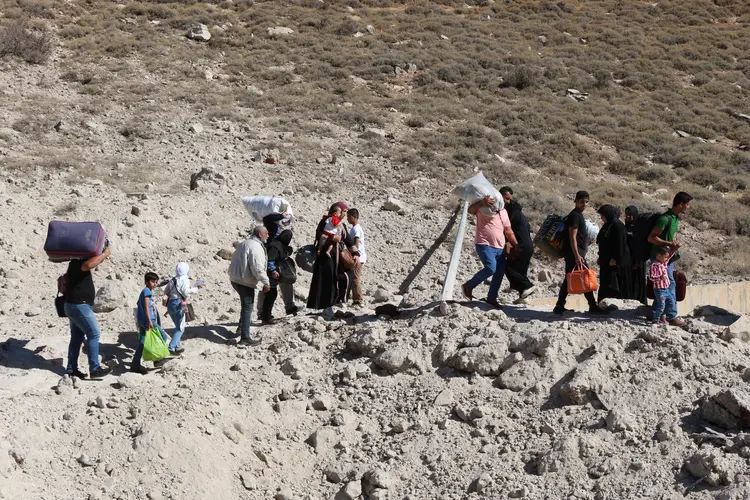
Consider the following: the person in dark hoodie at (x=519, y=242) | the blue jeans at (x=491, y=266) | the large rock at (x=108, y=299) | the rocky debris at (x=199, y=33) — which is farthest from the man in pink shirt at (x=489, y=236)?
the rocky debris at (x=199, y=33)

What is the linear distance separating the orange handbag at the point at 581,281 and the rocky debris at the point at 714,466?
2.44 metres

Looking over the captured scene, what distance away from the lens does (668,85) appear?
81.9 feet

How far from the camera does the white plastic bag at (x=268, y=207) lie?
908 centimetres

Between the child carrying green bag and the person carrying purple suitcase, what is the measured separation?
1.04 ft

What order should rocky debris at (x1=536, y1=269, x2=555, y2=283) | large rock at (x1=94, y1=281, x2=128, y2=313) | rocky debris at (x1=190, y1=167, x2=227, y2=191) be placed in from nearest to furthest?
large rock at (x1=94, y1=281, x2=128, y2=313) → rocky debris at (x1=536, y1=269, x2=555, y2=283) → rocky debris at (x1=190, y1=167, x2=227, y2=191)

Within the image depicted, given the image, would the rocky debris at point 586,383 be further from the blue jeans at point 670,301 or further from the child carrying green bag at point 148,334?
the child carrying green bag at point 148,334

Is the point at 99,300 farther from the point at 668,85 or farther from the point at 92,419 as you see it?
the point at 668,85

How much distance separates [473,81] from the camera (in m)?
22.3

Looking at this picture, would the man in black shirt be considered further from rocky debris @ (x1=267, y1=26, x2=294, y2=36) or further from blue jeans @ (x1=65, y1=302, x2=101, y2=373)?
rocky debris @ (x1=267, y1=26, x2=294, y2=36)

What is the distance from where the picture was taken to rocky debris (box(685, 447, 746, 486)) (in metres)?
5.41

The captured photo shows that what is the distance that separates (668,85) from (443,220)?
46.6 feet

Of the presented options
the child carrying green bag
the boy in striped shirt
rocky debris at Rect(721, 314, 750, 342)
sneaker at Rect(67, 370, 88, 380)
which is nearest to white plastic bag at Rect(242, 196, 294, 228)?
the child carrying green bag

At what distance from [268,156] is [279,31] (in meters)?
10.3

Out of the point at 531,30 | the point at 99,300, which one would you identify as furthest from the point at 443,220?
the point at 531,30
